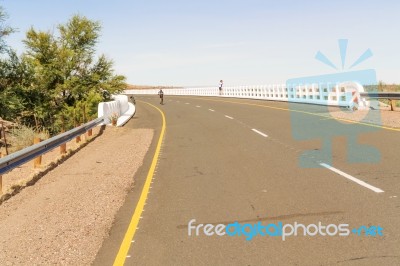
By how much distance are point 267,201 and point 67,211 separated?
Result: 3.35m

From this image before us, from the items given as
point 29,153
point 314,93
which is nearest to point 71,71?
point 314,93

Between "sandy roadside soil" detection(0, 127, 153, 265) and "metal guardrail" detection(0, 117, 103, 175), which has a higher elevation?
"metal guardrail" detection(0, 117, 103, 175)

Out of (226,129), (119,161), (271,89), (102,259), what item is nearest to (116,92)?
(271,89)

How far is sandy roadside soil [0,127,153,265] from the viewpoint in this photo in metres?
5.62

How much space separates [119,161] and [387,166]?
6.91 metres

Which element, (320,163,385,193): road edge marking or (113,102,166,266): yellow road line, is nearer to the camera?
(113,102,166,266): yellow road line

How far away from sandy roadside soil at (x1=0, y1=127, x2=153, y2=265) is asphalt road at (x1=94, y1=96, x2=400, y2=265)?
0.29 m

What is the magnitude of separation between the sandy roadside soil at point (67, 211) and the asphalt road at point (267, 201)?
0.96ft

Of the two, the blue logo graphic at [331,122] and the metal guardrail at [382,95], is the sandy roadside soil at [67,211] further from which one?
the metal guardrail at [382,95]

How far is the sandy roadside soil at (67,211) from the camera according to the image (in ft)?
18.5

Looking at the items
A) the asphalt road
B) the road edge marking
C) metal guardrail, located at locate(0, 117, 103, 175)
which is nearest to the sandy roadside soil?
the asphalt road

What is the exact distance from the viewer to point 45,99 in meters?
37.7

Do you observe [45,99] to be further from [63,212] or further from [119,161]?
[63,212]

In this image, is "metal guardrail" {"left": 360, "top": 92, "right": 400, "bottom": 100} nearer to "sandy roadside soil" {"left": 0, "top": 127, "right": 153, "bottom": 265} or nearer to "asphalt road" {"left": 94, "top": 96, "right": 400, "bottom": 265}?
"asphalt road" {"left": 94, "top": 96, "right": 400, "bottom": 265}
